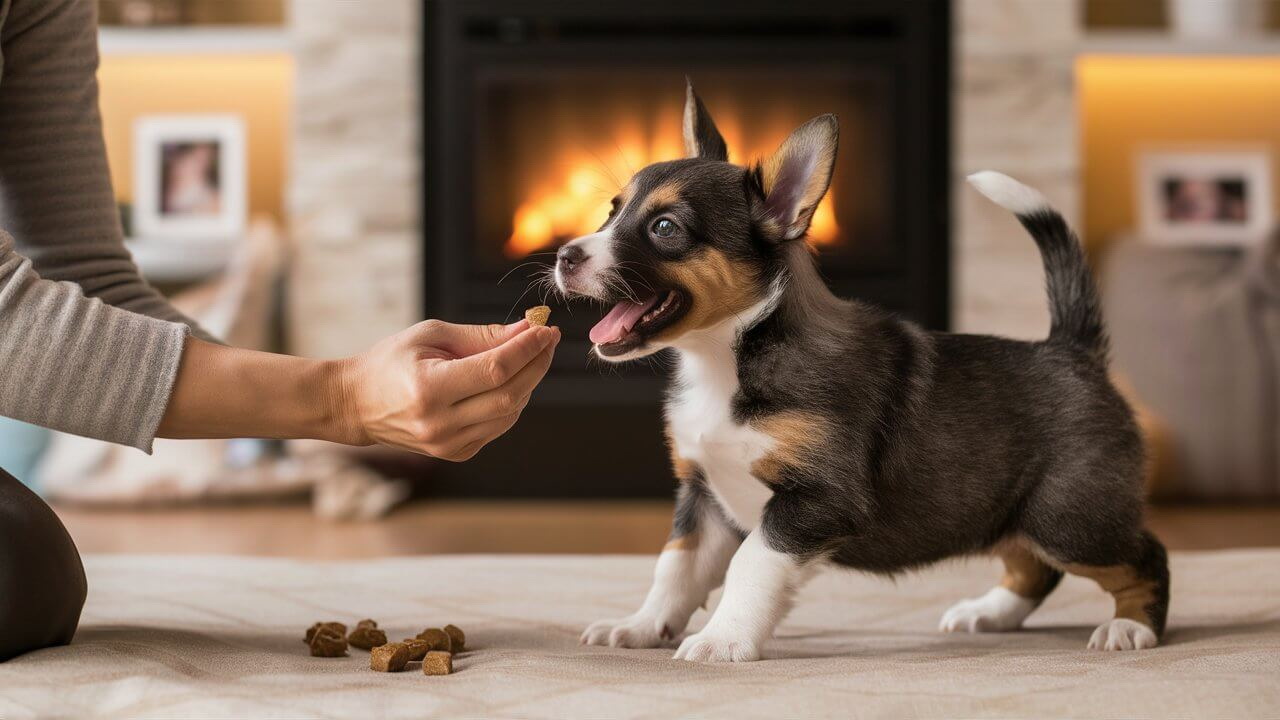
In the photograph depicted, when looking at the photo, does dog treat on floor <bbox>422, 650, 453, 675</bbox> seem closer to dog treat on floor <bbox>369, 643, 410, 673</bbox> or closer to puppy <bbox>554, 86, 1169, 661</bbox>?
dog treat on floor <bbox>369, 643, 410, 673</bbox>

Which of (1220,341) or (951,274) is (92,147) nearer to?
(951,274)

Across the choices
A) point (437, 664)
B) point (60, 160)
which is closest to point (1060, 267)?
point (437, 664)

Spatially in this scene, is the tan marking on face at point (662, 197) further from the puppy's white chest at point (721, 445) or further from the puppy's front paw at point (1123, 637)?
the puppy's front paw at point (1123, 637)

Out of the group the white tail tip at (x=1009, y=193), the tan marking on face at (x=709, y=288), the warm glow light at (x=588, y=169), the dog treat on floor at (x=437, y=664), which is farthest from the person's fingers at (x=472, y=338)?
the warm glow light at (x=588, y=169)

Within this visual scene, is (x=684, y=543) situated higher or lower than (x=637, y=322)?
lower

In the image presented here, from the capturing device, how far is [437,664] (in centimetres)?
108

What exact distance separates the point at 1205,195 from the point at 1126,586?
2.95 m

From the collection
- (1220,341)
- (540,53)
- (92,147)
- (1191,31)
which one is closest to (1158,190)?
(1191,31)

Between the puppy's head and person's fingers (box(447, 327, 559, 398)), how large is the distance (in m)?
0.14

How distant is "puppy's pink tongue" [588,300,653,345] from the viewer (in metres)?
1.20

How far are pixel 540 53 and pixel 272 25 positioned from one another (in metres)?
1.07

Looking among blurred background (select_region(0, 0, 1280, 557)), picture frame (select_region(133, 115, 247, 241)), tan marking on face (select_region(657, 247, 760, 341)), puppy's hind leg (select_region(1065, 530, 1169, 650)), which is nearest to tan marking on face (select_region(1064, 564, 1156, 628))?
puppy's hind leg (select_region(1065, 530, 1169, 650))

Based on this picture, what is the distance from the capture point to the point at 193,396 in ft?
3.38

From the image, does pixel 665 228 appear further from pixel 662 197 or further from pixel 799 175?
pixel 799 175
